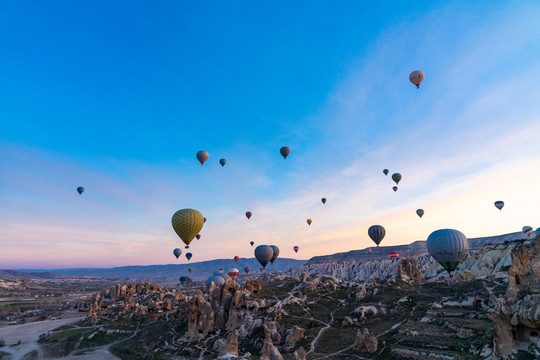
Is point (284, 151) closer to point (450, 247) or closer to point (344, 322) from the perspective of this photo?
point (344, 322)

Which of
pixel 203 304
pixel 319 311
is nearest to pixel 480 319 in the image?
pixel 319 311

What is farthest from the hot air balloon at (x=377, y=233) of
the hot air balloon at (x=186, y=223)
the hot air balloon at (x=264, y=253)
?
the hot air balloon at (x=186, y=223)

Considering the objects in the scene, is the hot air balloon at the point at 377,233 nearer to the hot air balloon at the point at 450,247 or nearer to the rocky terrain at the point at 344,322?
the rocky terrain at the point at 344,322

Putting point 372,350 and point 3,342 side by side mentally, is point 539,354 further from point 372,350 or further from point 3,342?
point 3,342

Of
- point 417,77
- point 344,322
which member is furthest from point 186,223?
point 417,77

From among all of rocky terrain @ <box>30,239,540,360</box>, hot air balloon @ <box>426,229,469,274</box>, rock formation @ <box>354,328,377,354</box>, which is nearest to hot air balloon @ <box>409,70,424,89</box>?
hot air balloon @ <box>426,229,469,274</box>
